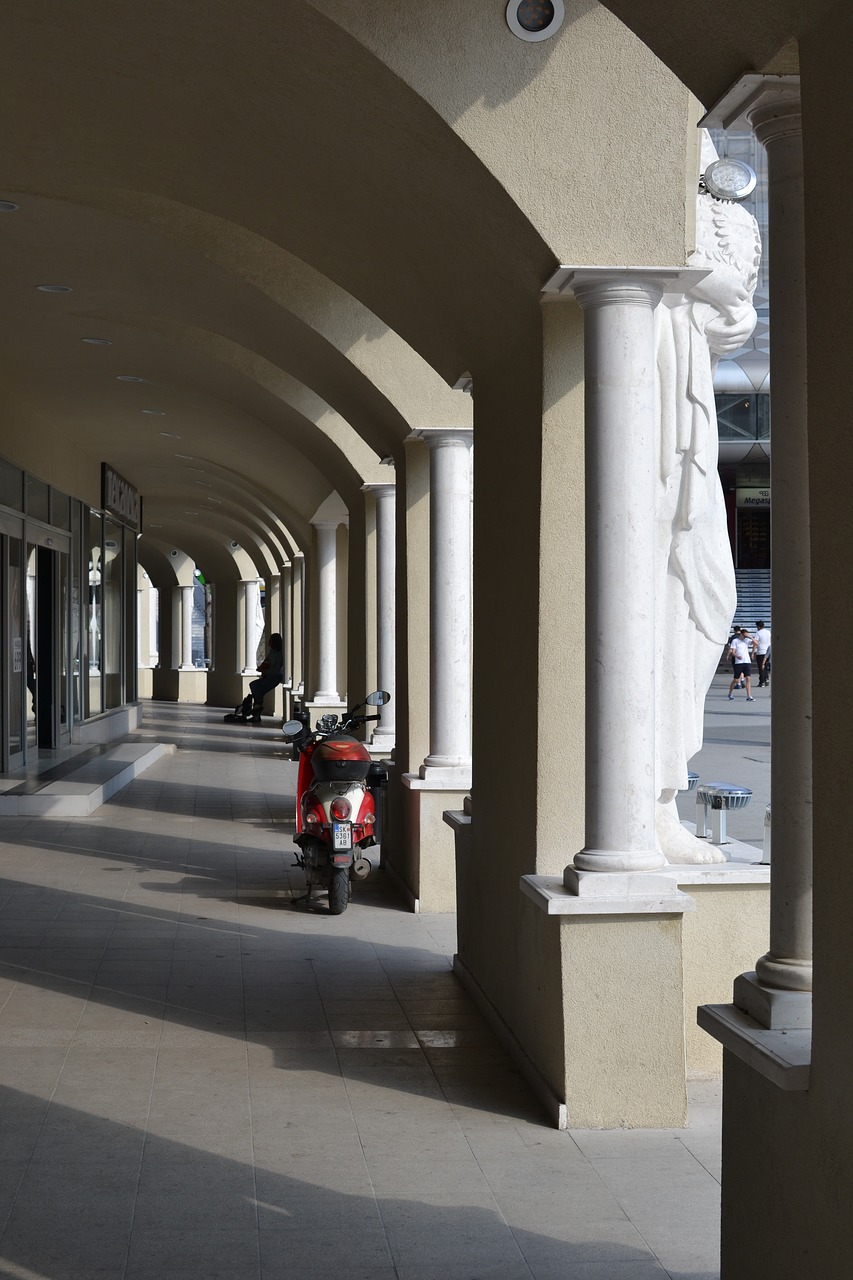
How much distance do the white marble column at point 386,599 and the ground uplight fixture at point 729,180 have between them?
17.1 ft

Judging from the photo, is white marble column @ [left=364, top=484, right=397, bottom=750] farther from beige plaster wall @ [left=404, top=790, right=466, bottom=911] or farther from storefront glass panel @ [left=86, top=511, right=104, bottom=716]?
storefront glass panel @ [left=86, top=511, right=104, bottom=716]

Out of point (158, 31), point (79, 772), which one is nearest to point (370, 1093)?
point (158, 31)

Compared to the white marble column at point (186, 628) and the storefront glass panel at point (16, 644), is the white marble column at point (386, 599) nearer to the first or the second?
the storefront glass panel at point (16, 644)

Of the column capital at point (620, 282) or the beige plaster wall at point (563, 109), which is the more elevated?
the beige plaster wall at point (563, 109)

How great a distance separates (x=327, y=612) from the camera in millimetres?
16781

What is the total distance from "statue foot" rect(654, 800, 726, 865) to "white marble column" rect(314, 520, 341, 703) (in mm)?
11740

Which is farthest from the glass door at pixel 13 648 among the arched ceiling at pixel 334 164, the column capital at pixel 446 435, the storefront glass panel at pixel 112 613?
the column capital at pixel 446 435

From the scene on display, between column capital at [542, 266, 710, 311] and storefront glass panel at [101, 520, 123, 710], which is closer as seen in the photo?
column capital at [542, 266, 710, 311]

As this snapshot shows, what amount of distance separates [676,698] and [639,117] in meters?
2.00

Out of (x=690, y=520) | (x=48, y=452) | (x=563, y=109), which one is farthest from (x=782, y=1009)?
(x=48, y=452)

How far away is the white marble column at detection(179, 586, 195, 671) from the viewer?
33.9 metres

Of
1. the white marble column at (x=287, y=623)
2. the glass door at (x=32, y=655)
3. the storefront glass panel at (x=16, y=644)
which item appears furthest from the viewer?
the white marble column at (x=287, y=623)

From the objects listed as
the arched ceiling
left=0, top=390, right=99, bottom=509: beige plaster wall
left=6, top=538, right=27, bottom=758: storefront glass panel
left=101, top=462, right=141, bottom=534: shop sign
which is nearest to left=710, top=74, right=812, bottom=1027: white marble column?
the arched ceiling

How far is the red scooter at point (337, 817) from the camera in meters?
7.58
